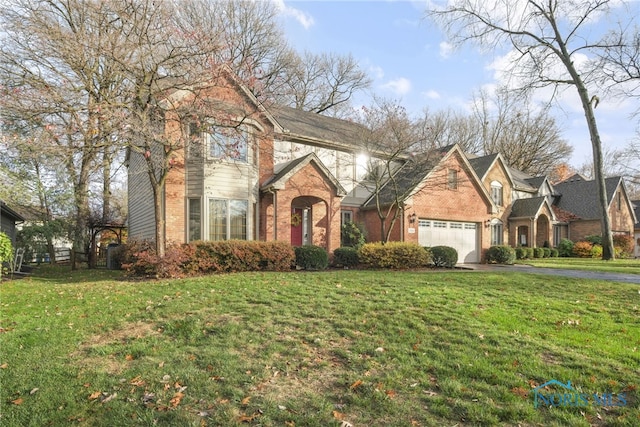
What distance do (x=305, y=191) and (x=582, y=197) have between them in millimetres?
27064

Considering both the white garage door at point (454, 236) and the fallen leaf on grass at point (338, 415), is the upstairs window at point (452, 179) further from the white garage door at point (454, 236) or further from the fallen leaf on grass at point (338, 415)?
the fallen leaf on grass at point (338, 415)

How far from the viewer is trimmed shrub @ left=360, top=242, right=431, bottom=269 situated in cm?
→ 1436

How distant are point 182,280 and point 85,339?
486 centimetres

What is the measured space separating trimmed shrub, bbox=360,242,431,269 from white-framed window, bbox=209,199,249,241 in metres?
5.05

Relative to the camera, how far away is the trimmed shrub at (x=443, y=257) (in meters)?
15.7

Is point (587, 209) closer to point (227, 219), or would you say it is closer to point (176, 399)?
point (227, 219)

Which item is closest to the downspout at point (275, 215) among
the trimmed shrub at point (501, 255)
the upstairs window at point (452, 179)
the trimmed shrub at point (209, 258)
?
the trimmed shrub at point (209, 258)

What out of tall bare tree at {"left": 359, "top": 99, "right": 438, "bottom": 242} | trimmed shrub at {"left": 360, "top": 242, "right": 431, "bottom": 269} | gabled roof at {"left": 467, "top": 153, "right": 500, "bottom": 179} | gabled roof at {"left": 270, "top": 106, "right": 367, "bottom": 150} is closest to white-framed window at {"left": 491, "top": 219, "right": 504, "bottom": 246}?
gabled roof at {"left": 467, "top": 153, "right": 500, "bottom": 179}

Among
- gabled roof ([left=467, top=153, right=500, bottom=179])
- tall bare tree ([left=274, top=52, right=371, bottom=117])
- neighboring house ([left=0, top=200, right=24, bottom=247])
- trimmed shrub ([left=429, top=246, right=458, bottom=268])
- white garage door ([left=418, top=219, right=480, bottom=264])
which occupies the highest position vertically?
tall bare tree ([left=274, top=52, right=371, bottom=117])

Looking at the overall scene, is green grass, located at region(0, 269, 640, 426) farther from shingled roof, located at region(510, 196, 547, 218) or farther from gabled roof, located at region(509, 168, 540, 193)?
gabled roof, located at region(509, 168, 540, 193)

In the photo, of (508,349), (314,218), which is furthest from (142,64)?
(508,349)

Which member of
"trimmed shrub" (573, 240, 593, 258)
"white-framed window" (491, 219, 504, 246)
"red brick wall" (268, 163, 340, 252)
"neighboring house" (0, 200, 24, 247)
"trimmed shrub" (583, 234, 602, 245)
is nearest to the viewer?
"red brick wall" (268, 163, 340, 252)

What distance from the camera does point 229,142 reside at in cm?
1403

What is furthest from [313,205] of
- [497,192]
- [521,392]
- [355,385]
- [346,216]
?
[497,192]
